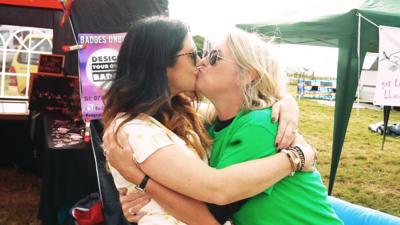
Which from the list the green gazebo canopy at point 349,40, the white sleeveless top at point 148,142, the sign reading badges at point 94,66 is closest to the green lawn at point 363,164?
the green gazebo canopy at point 349,40

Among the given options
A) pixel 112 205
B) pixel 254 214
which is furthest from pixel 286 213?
pixel 112 205

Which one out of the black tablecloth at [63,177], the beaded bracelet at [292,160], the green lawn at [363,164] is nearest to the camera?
the beaded bracelet at [292,160]

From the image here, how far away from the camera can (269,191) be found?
1345 mm

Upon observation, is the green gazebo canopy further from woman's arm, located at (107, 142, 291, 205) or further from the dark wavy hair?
woman's arm, located at (107, 142, 291, 205)

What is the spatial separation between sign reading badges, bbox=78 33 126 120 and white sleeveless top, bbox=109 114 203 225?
6.57 ft

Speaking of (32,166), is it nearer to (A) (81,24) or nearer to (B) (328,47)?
(A) (81,24)

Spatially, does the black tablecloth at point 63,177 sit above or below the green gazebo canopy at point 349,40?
below

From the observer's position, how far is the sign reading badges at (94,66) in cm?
338

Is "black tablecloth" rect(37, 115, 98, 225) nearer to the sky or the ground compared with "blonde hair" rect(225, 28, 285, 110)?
nearer to the ground

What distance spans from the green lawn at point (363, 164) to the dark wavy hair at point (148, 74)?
168cm

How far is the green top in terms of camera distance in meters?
1.34

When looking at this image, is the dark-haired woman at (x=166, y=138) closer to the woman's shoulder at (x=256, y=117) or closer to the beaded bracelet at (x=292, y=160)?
the beaded bracelet at (x=292, y=160)

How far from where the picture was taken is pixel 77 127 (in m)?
4.75

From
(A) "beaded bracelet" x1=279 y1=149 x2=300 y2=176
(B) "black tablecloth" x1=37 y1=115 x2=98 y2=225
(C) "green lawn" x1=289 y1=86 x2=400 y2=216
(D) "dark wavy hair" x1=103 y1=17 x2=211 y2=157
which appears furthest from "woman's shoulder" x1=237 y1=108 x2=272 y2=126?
(B) "black tablecloth" x1=37 y1=115 x2=98 y2=225
